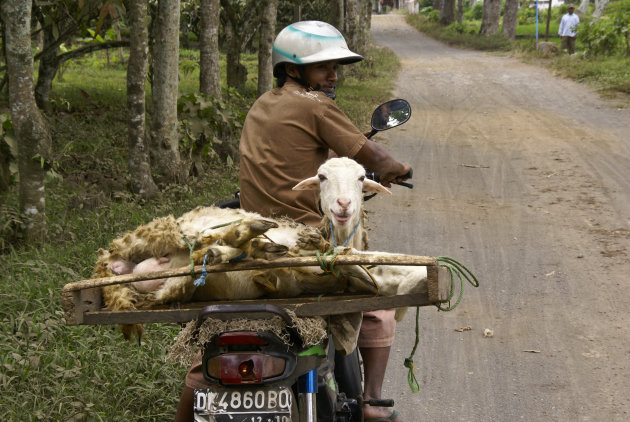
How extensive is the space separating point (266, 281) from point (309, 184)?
0.68 m

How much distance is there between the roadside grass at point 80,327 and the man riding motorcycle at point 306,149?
1.43 m

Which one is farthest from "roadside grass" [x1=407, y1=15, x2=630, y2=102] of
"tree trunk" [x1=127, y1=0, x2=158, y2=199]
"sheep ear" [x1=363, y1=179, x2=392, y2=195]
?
"sheep ear" [x1=363, y1=179, x2=392, y2=195]

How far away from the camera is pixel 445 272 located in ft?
8.51

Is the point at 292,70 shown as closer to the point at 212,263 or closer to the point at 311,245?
the point at 311,245

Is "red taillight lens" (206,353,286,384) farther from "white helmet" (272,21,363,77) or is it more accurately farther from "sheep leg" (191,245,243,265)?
"white helmet" (272,21,363,77)

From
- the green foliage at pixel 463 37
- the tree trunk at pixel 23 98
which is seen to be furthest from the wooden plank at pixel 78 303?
the green foliage at pixel 463 37

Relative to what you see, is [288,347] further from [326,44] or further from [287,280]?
[326,44]

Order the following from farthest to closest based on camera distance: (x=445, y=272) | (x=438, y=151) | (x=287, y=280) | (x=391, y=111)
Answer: (x=438, y=151)
(x=391, y=111)
(x=287, y=280)
(x=445, y=272)

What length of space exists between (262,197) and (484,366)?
2.46m

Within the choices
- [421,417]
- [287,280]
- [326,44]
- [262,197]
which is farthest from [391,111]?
[421,417]

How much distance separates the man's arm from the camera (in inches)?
145

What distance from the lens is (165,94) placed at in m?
8.51

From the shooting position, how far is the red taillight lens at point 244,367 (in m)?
2.66

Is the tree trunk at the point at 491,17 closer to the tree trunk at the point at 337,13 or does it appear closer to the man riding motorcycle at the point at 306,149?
the tree trunk at the point at 337,13
